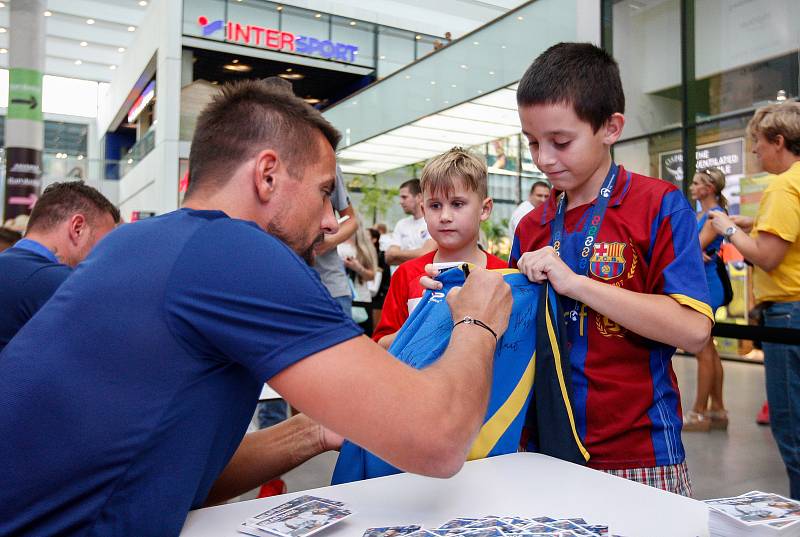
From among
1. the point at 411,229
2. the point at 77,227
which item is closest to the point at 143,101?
the point at 411,229

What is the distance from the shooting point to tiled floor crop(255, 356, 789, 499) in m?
3.59

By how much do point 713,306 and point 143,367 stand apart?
430 cm

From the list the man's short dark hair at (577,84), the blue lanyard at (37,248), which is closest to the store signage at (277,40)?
the blue lanyard at (37,248)

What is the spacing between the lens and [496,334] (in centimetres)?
128

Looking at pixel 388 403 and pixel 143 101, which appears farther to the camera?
pixel 143 101

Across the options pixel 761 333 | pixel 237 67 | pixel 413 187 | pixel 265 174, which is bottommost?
pixel 761 333

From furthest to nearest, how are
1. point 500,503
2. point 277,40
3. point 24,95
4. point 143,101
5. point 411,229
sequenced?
point 143,101 < point 277,40 < point 24,95 < point 411,229 < point 500,503

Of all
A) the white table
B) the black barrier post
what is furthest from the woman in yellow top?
the white table

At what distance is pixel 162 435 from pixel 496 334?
63cm

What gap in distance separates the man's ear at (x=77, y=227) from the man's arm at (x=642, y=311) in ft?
8.51

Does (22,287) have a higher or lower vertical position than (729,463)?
higher

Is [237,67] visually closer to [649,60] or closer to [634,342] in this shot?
[649,60]

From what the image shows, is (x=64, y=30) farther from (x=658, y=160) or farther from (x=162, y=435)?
(x=162, y=435)

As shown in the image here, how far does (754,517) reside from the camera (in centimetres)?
93
